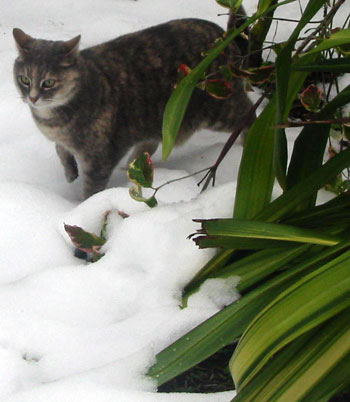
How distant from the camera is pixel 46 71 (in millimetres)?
2010

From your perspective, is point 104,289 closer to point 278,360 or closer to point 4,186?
point 278,360

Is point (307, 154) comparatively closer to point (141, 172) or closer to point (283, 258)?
point (283, 258)

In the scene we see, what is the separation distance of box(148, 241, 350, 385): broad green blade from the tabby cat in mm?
1110

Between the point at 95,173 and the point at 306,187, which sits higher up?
the point at 306,187

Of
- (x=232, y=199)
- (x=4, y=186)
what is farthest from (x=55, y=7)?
(x=232, y=199)

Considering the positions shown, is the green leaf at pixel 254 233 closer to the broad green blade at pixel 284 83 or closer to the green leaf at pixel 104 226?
the broad green blade at pixel 284 83

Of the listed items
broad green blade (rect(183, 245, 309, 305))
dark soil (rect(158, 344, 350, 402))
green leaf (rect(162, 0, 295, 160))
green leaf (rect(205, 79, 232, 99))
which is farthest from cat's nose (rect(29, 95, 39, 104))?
dark soil (rect(158, 344, 350, 402))

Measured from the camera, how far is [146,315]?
1.28 m

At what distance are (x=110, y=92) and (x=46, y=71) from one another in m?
0.26

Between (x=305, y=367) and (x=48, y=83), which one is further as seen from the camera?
(x=48, y=83)

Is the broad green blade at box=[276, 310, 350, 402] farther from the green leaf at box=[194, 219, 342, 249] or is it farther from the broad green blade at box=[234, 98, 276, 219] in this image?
the broad green blade at box=[234, 98, 276, 219]

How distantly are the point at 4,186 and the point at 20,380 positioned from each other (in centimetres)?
85

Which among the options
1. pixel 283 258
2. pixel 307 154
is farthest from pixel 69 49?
pixel 283 258

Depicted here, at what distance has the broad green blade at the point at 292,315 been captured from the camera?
0.97 m
